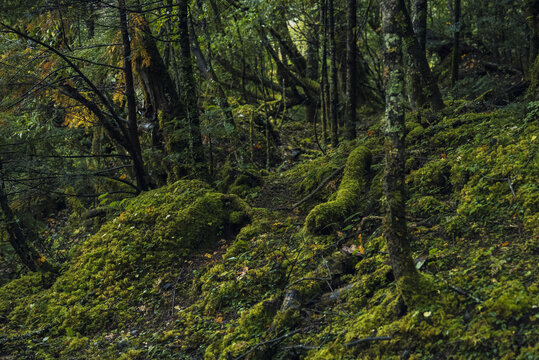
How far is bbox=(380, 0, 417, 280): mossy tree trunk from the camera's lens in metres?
3.08

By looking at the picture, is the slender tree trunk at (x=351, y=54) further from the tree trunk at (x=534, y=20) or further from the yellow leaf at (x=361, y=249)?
the yellow leaf at (x=361, y=249)

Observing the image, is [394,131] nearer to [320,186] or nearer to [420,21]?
[320,186]

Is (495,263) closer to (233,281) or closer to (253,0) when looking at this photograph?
(233,281)

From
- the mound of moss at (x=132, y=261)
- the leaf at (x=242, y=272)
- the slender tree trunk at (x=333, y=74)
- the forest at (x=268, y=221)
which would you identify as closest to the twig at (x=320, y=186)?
the forest at (x=268, y=221)

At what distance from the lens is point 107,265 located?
21.1 ft

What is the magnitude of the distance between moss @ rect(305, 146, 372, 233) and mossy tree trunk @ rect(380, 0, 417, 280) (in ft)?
7.81

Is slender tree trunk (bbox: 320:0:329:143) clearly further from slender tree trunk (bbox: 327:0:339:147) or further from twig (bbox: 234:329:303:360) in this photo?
twig (bbox: 234:329:303:360)

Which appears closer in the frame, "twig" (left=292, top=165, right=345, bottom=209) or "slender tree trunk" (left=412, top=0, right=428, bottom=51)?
"twig" (left=292, top=165, right=345, bottom=209)

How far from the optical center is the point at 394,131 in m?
3.09

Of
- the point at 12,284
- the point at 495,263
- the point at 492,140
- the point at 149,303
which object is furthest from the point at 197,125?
the point at 495,263

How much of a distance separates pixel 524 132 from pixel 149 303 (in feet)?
19.0

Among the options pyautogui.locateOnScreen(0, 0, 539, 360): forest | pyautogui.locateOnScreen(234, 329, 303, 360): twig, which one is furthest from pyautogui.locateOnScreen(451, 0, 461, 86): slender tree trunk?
pyautogui.locateOnScreen(234, 329, 303, 360): twig

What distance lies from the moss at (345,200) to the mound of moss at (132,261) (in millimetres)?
1812

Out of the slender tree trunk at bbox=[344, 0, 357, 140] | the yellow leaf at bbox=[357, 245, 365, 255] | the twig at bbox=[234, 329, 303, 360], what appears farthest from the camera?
the slender tree trunk at bbox=[344, 0, 357, 140]
